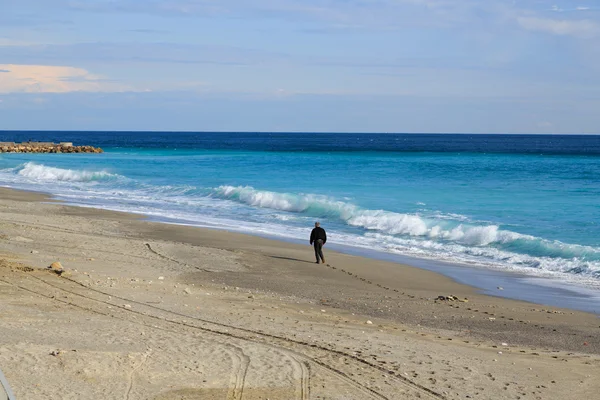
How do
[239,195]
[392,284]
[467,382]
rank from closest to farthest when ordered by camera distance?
[467,382]
[392,284]
[239,195]

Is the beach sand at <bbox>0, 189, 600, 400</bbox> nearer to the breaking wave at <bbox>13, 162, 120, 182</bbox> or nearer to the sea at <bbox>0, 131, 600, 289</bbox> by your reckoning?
the sea at <bbox>0, 131, 600, 289</bbox>

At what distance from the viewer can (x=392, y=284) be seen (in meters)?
16.6

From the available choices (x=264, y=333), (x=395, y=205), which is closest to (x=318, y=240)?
(x=264, y=333)

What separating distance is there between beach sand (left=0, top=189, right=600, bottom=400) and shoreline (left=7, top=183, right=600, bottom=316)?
62 cm

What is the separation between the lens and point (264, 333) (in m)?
11.0

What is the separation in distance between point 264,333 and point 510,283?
27.2 feet

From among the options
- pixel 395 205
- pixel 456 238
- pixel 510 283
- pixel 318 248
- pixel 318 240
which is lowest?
pixel 510 283

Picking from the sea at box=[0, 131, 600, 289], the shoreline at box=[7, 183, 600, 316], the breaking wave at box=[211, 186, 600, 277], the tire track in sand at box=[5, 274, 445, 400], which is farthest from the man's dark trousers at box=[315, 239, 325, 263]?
the tire track in sand at box=[5, 274, 445, 400]

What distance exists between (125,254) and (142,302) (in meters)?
6.05

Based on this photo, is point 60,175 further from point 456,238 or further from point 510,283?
point 510,283

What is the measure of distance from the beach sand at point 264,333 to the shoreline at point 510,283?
620mm

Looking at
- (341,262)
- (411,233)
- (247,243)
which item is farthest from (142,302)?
(411,233)

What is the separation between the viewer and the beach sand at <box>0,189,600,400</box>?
8.79m

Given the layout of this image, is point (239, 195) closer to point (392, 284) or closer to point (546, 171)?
point (392, 284)
